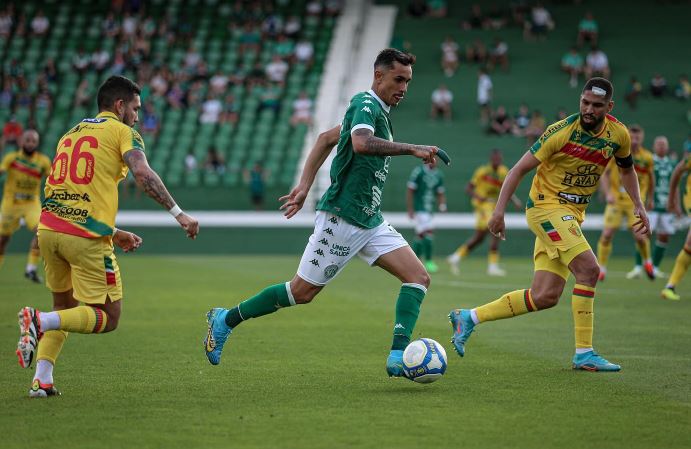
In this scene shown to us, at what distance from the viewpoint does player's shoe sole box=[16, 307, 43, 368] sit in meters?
7.03

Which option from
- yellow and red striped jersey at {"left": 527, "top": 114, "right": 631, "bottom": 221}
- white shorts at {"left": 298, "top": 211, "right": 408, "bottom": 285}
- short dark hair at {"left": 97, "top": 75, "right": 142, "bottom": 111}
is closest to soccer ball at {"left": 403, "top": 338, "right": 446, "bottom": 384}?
white shorts at {"left": 298, "top": 211, "right": 408, "bottom": 285}

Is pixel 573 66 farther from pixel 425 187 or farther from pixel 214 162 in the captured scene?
pixel 425 187

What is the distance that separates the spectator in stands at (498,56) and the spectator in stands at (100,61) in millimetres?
13080

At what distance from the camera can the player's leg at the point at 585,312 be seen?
29.4ft

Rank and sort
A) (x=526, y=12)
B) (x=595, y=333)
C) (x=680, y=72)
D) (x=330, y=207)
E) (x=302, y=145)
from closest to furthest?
(x=330, y=207) < (x=595, y=333) < (x=302, y=145) < (x=680, y=72) < (x=526, y=12)

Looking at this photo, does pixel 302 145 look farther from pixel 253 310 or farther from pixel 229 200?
pixel 253 310

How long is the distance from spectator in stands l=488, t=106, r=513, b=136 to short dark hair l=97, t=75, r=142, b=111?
2593cm

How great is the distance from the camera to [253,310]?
8578 millimetres

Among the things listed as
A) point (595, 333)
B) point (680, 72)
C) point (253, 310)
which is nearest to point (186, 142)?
point (680, 72)

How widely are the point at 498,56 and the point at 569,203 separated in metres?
27.7

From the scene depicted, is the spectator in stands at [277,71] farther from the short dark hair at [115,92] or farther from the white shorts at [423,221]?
the short dark hair at [115,92]

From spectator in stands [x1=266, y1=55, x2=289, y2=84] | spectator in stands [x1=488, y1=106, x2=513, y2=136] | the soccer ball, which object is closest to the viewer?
the soccer ball

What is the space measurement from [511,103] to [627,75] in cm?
414

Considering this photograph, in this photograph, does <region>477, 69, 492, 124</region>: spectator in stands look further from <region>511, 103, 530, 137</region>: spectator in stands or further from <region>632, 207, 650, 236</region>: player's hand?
<region>632, 207, 650, 236</region>: player's hand
